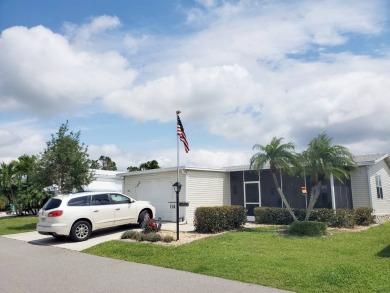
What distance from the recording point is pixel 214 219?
13156 millimetres

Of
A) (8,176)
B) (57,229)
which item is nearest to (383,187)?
(57,229)

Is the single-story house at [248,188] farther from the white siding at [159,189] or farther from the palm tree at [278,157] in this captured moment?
the palm tree at [278,157]

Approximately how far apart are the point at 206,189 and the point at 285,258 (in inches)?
420

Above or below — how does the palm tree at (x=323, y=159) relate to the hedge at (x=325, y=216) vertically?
above

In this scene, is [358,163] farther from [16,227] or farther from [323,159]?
[16,227]

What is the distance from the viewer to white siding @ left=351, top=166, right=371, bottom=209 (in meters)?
15.6

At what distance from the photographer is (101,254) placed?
382 inches

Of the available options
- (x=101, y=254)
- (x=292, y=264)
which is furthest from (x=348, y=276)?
(x=101, y=254)

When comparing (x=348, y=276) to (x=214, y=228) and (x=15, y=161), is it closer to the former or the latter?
(x=214, y=228)

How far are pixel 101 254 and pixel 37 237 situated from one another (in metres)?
5.29

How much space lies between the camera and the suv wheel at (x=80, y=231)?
467 inches

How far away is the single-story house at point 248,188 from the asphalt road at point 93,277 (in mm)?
7905

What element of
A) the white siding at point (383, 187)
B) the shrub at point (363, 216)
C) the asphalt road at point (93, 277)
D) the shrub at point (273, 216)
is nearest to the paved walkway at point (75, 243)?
the asphalt road at point (93, 277)

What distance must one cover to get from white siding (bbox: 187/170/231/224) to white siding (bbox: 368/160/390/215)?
7.36m
